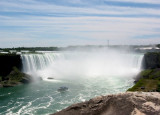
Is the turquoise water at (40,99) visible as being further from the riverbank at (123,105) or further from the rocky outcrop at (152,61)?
the rocky outcrop at (152,61)

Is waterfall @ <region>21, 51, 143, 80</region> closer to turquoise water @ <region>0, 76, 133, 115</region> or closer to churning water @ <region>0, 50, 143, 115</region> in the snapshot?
churning water @ <region>0, 50, 143, 115</region>

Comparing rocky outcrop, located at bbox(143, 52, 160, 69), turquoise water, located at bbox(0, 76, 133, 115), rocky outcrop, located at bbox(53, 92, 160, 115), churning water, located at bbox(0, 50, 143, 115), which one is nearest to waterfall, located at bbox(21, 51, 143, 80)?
churning water, located at bbox(0, 50, 143, 115)

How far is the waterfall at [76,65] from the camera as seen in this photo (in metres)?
40.0

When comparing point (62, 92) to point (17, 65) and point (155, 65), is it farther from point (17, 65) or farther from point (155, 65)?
point (155, 65)

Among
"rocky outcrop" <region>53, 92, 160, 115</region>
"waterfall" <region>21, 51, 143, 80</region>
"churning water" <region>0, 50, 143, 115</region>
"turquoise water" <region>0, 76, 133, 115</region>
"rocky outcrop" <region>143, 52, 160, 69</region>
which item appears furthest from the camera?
"rocky outcrop" <region>143, 52, 160, 69</region>

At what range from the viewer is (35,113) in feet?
59.5

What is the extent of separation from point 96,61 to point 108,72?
27.0 feet

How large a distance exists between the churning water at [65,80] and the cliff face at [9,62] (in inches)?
41.2

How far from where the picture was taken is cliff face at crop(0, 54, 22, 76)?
37.6 meters

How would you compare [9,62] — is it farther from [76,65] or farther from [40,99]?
[40,99]

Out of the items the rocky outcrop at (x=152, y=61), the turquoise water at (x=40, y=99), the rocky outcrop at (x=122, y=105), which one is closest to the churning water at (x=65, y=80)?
the turquoise water at (x=40, y=99)

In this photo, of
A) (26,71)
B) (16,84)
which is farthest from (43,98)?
(26,71)

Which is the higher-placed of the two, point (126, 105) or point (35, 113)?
point (126, 105)

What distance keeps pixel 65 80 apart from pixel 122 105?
28.9 m
